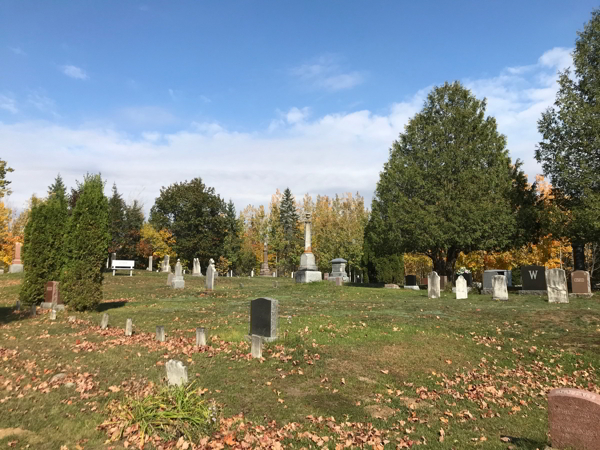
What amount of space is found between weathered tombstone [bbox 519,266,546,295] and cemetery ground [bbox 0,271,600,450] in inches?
303

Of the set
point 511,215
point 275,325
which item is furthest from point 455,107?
point 275,325

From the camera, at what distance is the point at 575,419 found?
13.8 feet

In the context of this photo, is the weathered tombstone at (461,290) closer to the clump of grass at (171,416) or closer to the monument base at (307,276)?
the monument base at (307,276)

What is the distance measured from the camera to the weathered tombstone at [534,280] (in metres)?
21.6

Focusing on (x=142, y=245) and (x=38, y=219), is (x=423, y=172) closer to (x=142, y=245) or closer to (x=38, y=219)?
(x=38, y=219)

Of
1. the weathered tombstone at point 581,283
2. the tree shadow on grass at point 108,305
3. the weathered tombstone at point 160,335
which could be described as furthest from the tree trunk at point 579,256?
the tree shadow on grass at point 108,305

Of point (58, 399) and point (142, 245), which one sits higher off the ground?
point (142, 245)

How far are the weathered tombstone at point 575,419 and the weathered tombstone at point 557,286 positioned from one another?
1606cm

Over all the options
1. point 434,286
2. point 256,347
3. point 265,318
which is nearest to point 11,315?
point 265,318

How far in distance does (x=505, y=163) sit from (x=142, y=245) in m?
47.7

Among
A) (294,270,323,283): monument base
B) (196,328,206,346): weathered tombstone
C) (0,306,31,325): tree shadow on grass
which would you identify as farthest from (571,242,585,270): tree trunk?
(0,306,31,325): tree shadow on grass

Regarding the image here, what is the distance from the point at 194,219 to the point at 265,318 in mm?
42045

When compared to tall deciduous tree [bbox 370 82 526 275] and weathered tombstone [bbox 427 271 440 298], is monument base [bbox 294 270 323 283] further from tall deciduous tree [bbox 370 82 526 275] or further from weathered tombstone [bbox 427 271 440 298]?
weathered tombstone [bbox 427 271 440 298]

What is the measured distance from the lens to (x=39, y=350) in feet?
32.8
